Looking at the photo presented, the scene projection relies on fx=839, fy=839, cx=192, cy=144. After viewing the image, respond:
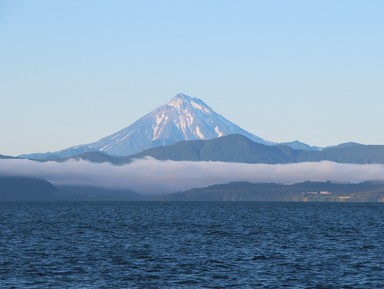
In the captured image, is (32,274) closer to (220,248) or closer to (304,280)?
(304,280)

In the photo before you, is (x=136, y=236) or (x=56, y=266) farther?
(x=136, y=236)

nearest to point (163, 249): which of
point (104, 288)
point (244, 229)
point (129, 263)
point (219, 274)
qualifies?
point (129, 263)

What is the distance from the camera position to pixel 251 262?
388 ft

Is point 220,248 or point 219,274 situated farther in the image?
point 220,248

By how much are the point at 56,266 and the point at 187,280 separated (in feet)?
70.4

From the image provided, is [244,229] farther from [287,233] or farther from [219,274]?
[219,274]

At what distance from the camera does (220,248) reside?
459 ft

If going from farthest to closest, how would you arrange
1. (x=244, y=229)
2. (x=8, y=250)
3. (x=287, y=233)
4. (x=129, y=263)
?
(x=244, y=229) → (x=287, y=233) → (x=8, y=250) → (x=129, y=263)

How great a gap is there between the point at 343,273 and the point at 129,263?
96.9 ft

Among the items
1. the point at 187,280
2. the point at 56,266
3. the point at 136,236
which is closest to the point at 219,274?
the point at 187,280

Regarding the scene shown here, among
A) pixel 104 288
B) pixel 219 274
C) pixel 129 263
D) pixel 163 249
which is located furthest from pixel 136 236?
pixel 104 288

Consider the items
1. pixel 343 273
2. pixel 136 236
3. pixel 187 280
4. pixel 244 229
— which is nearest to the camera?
pixel 187 280

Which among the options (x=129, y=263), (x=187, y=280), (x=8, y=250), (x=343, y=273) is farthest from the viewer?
(x=8, y=250)

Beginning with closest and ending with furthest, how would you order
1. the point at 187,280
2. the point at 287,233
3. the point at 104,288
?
the point at 104,288 < the point at 187,280 < the point at 287,233
